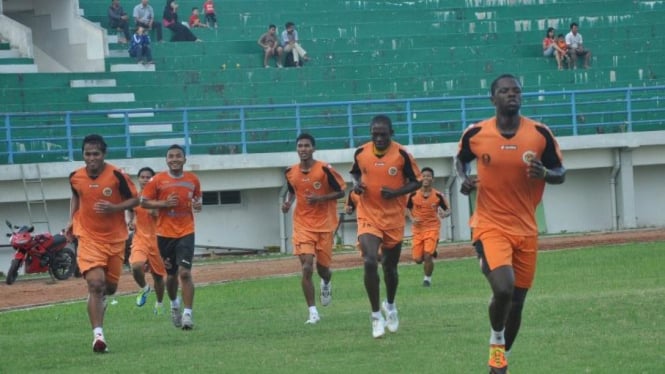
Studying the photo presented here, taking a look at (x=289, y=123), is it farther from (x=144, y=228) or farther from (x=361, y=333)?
(x=361, y=333)

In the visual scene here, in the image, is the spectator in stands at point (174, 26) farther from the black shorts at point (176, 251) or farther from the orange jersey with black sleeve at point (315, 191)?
the black shorts at point (176, 251)

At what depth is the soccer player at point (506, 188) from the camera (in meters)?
11.3

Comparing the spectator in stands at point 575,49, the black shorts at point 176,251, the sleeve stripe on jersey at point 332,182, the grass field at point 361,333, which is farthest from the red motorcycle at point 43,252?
the spectator in stands at point 575,49

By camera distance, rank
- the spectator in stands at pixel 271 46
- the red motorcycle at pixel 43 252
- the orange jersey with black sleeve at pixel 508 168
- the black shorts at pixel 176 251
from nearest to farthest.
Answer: the orange jersey with black sleeve at pixel 508 168, the black shorts at pixel 176 251, the red motorcycle at pixel 43 252, the spectator in stands at pixel 271 46

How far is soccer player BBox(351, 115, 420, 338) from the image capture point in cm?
1561

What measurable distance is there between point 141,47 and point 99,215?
23.4 metres

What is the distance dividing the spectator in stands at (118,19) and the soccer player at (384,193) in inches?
975

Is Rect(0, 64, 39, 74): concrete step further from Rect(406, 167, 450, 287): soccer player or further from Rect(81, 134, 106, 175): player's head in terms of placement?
Rect(81, 134, 106, 175): player's head

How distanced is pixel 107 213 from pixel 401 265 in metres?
14.1

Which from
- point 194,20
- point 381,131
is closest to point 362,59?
point 194,20

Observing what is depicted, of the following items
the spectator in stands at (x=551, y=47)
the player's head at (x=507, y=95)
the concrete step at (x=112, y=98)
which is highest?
the spectator in stands at (x=551, y=47)

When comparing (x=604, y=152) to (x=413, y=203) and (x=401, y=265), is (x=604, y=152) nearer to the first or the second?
(x=401, y=265)

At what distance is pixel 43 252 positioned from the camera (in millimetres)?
28969

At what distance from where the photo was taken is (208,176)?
1345 inches
